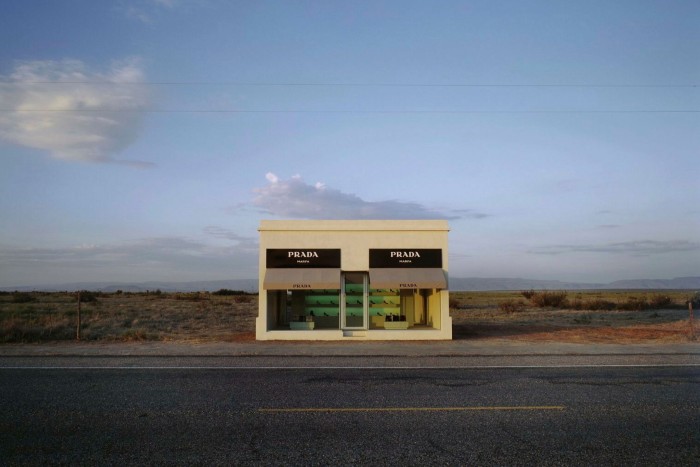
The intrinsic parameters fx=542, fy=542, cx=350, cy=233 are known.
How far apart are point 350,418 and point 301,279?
43.6 feet

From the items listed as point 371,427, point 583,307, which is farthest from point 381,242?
point 583,307

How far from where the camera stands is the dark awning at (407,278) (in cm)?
2120

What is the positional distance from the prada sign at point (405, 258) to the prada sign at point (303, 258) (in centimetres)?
153

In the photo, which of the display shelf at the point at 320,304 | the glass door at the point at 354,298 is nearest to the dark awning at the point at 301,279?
the glass door at the point at 354,298

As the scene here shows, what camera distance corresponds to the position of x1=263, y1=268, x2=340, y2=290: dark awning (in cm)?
2097

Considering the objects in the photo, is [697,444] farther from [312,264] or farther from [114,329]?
[114,329]

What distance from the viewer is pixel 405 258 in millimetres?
21797

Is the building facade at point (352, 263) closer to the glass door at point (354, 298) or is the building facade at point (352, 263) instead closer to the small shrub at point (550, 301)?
the glass door at point (354, 298)

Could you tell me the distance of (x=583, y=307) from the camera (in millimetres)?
48094

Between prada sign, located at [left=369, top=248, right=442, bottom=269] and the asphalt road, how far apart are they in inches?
365

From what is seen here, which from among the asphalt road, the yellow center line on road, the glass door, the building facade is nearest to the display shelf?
the glass door

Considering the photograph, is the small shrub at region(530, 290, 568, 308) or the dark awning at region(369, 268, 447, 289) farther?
the small shrub at region(530, 290, 568, 308)

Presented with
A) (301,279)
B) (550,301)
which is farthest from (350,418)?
(550,301)

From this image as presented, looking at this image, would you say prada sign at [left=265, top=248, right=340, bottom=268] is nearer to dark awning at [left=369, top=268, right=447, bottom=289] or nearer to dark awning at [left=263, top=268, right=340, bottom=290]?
dark awning at [left=263, top=268, right=340, bottom=290]
